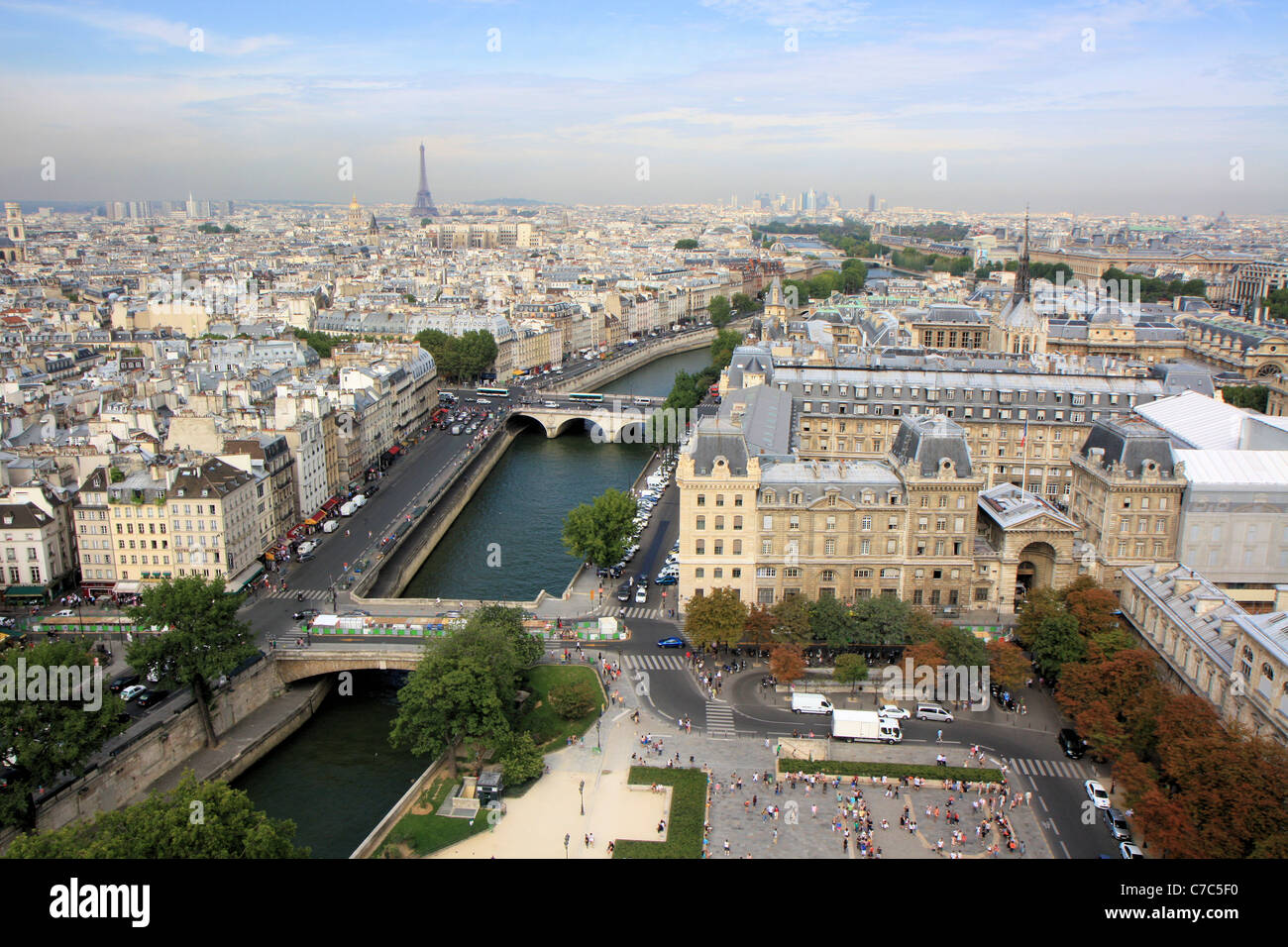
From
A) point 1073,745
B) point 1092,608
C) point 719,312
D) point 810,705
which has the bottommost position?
point 1073,745

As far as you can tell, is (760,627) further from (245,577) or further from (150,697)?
(245,577)

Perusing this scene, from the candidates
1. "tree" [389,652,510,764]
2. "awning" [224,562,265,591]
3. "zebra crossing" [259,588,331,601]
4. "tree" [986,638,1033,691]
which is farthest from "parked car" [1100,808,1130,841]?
"awning" [224,562,265,591]

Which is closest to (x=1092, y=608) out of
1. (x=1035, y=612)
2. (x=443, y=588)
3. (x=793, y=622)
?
(x=1035, y=612)

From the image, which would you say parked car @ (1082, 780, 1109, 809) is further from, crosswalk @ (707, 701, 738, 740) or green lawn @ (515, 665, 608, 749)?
green lawn @ (515, 665, 608, 749)

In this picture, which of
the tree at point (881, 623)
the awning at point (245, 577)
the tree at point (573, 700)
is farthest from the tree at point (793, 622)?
the awning at point (245, 577)

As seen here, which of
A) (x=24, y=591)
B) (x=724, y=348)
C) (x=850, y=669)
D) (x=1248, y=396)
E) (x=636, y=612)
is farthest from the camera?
(x=724, y=348)

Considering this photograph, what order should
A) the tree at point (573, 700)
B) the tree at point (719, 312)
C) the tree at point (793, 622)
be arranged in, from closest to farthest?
the tree at point (573, 700) → the tree at point (793, 622) → the tree at point (719, 312)

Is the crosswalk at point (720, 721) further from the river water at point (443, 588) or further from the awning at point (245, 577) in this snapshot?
the awning at point (245, 577)
